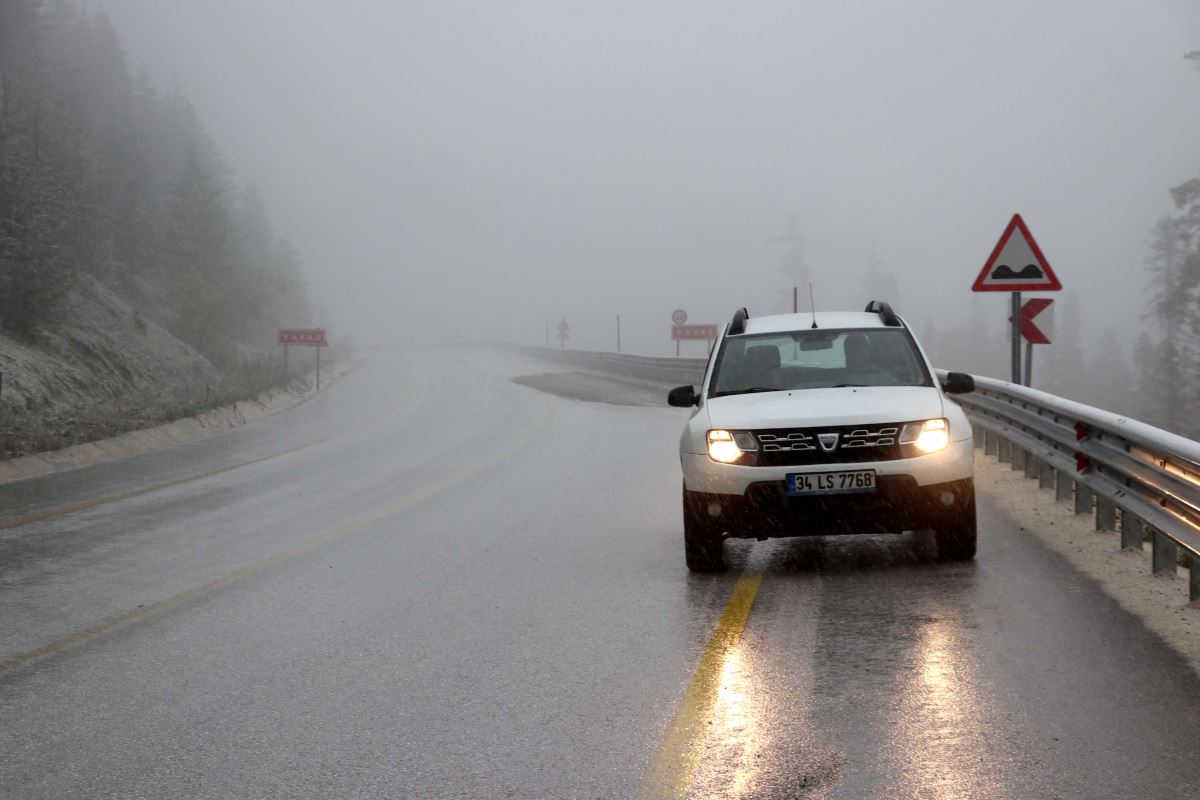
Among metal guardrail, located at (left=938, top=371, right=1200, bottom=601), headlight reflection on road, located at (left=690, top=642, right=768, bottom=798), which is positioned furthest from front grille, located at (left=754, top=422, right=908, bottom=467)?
headlight reflection on road, located at (left=690, top=642, right=768, bottom=798)

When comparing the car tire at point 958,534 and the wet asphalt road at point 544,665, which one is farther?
the car tire at point 958,534

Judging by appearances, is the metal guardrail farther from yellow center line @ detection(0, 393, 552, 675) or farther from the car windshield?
yellow center line @ detection(0, 393, 552, 675)

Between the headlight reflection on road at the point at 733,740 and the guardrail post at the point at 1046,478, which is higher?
the headlight reflection on road at the point at 733,740

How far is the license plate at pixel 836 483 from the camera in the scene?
7137 millimetres

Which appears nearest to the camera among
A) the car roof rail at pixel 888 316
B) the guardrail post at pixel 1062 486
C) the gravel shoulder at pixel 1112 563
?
the gravel shoulder at pixel 1112 563

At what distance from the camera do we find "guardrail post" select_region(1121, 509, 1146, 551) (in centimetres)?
784

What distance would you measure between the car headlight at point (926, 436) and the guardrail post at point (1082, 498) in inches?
110

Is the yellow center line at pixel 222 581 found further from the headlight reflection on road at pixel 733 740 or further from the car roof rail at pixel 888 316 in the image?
the car roof rail at pixel 888 316

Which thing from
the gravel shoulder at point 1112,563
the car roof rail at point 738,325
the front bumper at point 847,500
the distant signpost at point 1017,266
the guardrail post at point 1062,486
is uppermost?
the distant signpost at point 1017,266

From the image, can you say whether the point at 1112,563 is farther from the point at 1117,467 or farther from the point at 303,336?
the point at 303,336

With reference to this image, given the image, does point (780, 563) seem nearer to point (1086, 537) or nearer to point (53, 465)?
point (1086, 537)

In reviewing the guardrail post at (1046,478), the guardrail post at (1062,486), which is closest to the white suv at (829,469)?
the guardrail post at (1062,486)

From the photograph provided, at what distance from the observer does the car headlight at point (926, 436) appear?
727 centimetres

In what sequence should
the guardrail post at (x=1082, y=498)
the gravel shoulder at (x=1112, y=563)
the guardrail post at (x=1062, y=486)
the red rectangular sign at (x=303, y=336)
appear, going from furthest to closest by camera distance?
the red rectangular sign at (x=303, y=336), the guardrail post at (x=1062, y=486), the guardrail post at (x=1082, y=498), the gravel shoulder at (x=1112, y=563)
